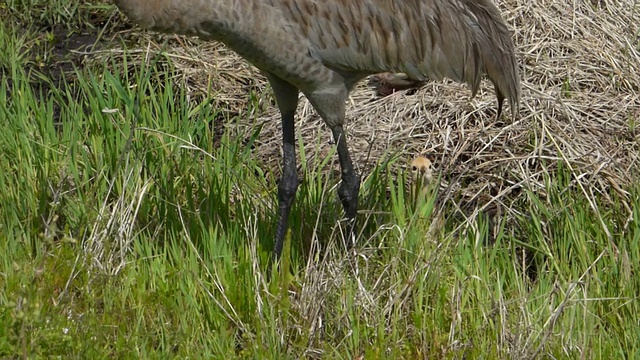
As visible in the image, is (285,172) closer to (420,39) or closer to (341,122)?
(341,122)

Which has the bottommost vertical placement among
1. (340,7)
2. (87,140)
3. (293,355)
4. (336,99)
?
(293,355)

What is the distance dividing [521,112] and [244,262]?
2.06 metres

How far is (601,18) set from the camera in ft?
21.8

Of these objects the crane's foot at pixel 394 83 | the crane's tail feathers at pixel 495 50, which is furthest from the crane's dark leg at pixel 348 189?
the crane's foot at pixel 394 83

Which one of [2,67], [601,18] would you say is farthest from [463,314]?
[2,67]

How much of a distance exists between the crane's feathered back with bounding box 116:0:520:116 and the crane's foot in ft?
3.54

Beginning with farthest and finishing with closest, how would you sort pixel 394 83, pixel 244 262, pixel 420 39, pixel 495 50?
pixel 394 83
pixel 495 50
pixel 420 39
pixel 244 262

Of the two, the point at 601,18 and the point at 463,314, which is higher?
the point at 601,18

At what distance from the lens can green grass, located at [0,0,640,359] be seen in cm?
415

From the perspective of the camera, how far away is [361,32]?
498cm

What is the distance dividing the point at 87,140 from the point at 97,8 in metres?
1.83

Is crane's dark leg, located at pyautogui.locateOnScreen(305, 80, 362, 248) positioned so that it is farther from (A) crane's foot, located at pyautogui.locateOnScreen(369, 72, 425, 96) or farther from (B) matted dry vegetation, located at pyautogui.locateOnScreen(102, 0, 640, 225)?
(A) crane's foot, located at pyautogui.locateOnScreen(369, 72, 425, 96)

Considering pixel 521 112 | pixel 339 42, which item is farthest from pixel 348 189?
pixel 521 112

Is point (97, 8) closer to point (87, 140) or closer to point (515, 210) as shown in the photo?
point (87, 140)
